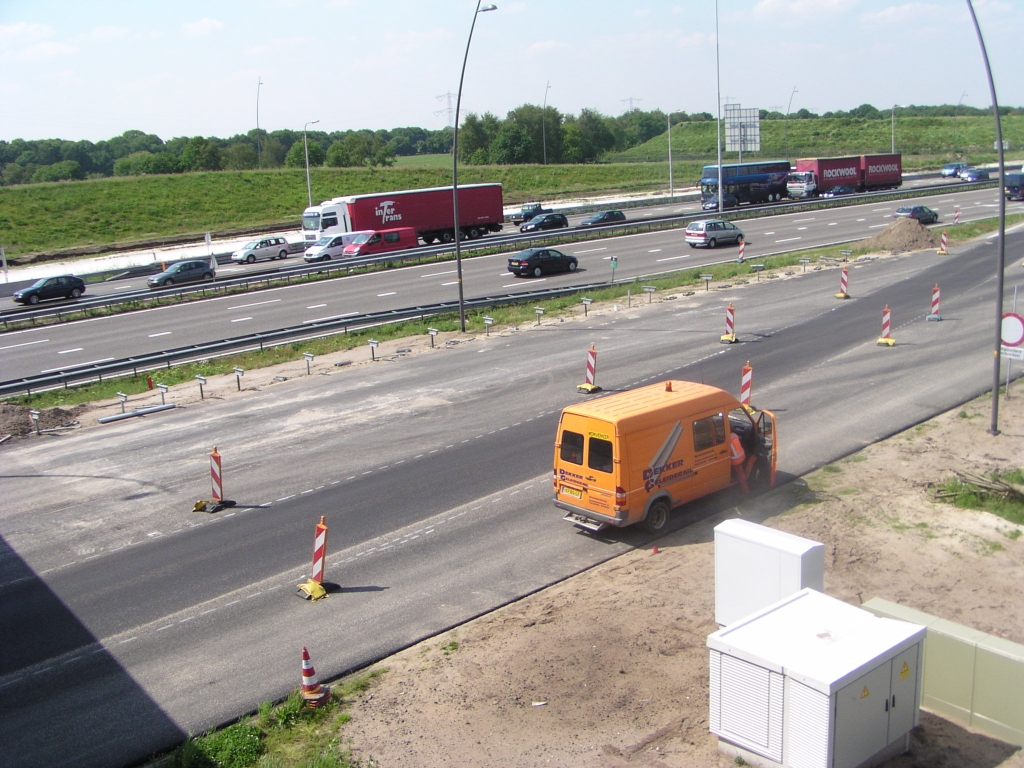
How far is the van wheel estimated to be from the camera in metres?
13.4

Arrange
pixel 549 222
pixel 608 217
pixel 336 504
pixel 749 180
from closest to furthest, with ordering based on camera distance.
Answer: pixel 336 504 → pixel 549 222 → pixel 608 217 → pixel 749 180

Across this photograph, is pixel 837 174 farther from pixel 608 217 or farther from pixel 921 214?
pixel 608 217

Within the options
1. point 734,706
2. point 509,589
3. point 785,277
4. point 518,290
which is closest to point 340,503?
point 509,589

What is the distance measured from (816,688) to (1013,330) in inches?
475

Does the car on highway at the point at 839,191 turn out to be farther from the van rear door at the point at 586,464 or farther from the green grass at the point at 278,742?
the green grass at the point at 278,742

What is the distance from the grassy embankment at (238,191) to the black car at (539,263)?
35.6m

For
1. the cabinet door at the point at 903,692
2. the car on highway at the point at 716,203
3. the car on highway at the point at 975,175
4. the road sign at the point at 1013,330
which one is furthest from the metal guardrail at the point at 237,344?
the car on highway at the point at 975,175

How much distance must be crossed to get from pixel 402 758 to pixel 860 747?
406 centimetres

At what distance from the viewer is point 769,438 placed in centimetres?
1495

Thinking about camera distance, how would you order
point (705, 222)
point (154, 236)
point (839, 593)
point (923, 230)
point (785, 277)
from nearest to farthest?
point (839, 593), point (785, 277), point (923, 230), point (705, 222), point (154, 236)

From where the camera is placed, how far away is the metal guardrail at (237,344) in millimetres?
23961

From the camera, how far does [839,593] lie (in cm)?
1139

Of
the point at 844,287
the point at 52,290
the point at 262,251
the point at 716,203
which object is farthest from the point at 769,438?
the point at 716,203

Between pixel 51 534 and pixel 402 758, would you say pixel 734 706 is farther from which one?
pixel 51 534
